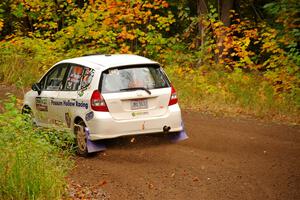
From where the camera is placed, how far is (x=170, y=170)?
920cm

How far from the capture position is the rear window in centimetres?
1002

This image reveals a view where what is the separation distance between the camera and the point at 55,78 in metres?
11.4

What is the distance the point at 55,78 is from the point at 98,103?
1.85 meters

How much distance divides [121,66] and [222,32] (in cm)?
924

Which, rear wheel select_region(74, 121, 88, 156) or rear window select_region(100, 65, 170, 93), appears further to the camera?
rear wheel select_region(74, 121, 88, 156)

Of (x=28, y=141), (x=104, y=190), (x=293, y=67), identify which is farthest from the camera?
(x=293, y=67)

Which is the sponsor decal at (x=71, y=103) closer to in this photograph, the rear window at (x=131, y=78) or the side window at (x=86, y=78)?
the side window at (x=86, y=78)

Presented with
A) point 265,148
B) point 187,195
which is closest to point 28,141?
point 187,195

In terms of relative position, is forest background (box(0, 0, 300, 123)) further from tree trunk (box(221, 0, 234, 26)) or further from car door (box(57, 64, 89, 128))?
car door (box(57, 64, 89, 128))

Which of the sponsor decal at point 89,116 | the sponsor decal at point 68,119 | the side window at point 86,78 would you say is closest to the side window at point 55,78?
the sponsor decal at point 68,119

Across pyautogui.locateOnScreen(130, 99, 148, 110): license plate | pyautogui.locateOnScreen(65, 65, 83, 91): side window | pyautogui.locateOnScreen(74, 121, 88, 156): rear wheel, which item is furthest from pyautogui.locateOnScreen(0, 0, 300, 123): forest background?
pyautogui.locateOnScreen(74, 121, 88, 156): rear wheel

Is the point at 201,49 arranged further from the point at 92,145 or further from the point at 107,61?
the point at 92,145

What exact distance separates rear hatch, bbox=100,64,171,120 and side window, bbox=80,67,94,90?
274 millimetres

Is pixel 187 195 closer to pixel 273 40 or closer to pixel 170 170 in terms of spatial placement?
pixel 170 170
